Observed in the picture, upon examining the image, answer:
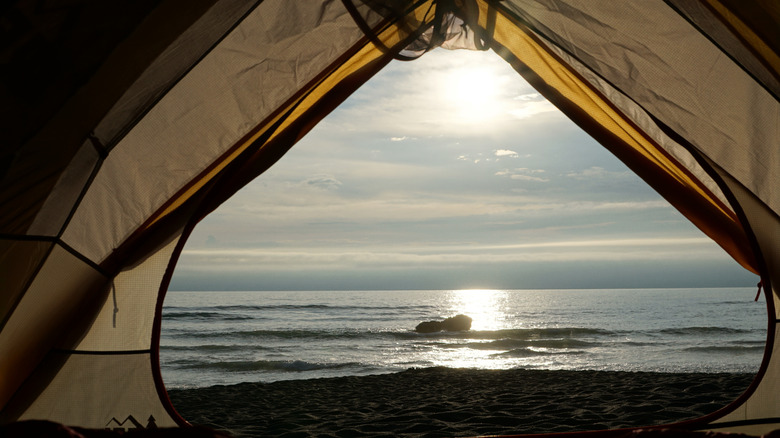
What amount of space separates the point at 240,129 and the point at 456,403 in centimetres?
399

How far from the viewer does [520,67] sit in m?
2.97

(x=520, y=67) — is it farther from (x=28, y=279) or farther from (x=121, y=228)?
(x=28, y=279)

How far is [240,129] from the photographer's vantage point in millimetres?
2850

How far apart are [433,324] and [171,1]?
15.1 meters

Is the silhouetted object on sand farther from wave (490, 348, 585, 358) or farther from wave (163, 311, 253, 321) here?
wave (163, 311, 253, 321)

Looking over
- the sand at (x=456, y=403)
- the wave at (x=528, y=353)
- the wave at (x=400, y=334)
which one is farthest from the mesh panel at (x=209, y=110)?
the wave at (x=400, y=334)

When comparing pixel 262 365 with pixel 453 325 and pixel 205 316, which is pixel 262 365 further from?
pixel 205 316

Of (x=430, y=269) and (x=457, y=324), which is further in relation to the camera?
(x=430, y=269)

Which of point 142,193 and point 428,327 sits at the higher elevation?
point 142,193

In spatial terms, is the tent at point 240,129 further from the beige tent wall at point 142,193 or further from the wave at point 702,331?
the wave at point 702,331

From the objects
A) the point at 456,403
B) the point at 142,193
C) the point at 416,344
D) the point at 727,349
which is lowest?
the point at 727,349

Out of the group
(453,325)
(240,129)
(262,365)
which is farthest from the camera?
(453,325)

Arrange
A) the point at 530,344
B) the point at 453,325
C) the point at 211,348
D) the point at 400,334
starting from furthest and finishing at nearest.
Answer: the point at 453,325 < the point at 400,334 < the point at 530,344 < the point at 211,348

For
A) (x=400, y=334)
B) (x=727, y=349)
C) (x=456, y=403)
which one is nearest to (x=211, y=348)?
(x=400, y=334)
